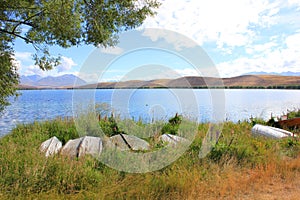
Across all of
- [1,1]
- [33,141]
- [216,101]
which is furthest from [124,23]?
[33,141]

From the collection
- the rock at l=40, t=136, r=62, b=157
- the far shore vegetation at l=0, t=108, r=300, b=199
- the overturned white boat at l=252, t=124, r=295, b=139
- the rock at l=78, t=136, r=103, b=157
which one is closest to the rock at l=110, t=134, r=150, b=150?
the rock at l=78, t=136, r=103, b=157

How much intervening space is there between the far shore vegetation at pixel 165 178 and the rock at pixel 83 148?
15.6 inches

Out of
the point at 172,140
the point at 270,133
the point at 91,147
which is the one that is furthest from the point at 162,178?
the point at 270,133

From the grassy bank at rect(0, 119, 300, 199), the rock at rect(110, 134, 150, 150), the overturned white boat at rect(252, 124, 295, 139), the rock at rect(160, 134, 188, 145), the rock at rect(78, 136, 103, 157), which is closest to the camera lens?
the grassy bank at rect(0, 119, 300, 199)

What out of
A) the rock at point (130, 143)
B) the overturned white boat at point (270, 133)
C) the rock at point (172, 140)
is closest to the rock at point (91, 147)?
the rock at point (130, 143)

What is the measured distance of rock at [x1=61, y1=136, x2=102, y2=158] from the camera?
15.1 ft

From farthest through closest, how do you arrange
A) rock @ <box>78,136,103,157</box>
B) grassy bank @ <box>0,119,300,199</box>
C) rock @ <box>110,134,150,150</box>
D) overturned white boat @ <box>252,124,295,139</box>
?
1. overturned white boat @ <box>252,124,295,139</box>
2. rock @ <box>110,134,150,150</box>
3. rock @ <box>78,136,103,157</box>
4. grassy bank @ <box>0,119,300,199</box>

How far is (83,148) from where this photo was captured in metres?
4.75

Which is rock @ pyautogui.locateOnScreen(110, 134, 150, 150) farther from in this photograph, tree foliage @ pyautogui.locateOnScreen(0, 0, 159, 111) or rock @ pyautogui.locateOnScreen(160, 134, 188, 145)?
tree foliage @ pyautogui.locateOnScreen(0, 0, 159, 111)

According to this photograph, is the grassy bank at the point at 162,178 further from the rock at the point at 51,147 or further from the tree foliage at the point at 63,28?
the tree foliage at the point at 63,28

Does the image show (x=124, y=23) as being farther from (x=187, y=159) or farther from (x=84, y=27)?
(x=187, y=159)

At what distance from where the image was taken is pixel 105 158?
4.19 m

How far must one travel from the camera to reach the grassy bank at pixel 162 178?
312cm

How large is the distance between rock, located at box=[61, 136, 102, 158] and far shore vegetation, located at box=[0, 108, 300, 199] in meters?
0.40
